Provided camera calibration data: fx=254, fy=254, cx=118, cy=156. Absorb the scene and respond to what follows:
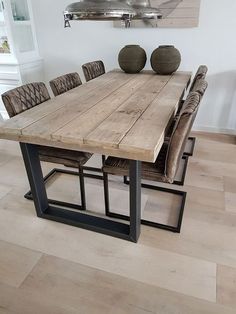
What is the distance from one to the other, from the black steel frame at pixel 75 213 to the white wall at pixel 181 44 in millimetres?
1978

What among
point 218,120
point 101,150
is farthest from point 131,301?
point 218,120

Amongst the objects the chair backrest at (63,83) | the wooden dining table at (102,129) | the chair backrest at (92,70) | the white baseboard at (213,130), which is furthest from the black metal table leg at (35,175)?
the white baseboard at (213,130)

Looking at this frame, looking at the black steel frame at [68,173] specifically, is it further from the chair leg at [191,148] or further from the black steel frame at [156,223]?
the chair leg at [191,148]

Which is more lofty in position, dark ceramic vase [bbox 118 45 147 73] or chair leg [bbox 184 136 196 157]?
dark ceramic vase [bbox 118 45 147 73]

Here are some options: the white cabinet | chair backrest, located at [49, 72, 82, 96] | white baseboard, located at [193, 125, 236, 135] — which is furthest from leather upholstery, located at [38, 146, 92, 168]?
white baseboard, located at [193, 125, 236, 135]

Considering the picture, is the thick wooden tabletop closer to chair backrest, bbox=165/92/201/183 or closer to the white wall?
chair backrest, bbox=165/92/201/183

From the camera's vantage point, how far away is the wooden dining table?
1.24 meters

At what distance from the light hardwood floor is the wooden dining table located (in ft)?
0.40

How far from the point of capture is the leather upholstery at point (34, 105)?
1631 millimetres

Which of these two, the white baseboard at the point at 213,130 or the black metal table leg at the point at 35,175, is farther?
the white baseboard at the point at 213,130

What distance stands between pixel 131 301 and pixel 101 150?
31.4 inches

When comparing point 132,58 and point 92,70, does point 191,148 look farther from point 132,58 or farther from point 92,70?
point 92,70

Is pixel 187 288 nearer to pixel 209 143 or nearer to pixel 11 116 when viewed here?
pixel 11 116

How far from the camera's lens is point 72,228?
178 cm
